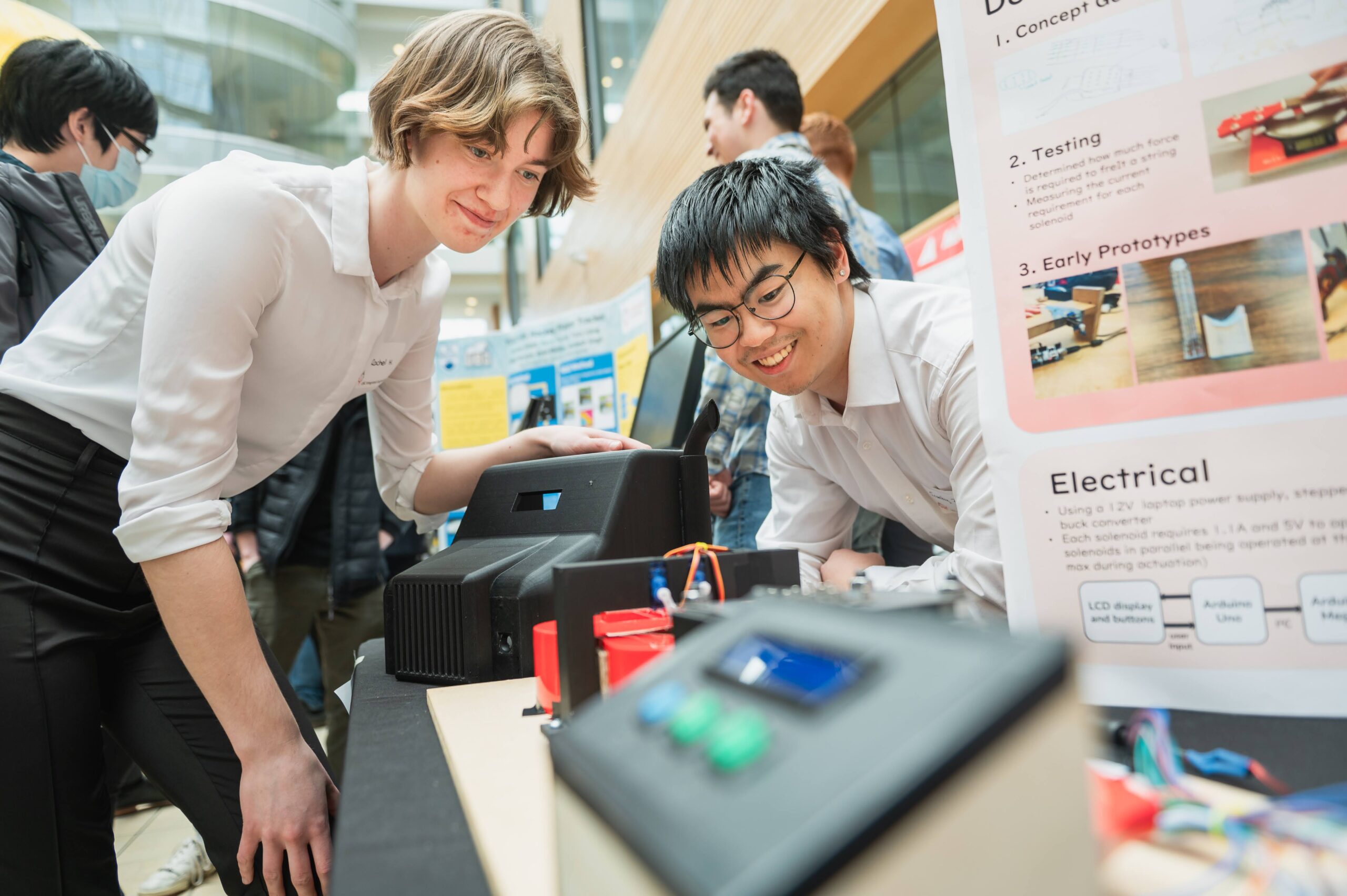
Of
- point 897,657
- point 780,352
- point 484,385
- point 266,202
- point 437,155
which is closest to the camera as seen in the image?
point 897,657

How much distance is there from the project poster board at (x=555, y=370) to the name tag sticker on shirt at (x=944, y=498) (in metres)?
1.54

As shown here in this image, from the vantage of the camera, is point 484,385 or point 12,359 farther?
point 484,385

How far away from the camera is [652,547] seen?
1099 millimetres

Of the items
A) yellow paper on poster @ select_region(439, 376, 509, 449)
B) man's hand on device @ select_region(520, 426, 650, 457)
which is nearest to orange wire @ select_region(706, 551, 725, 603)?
man's hand on device @ select_region(520, 426, 650, 457)

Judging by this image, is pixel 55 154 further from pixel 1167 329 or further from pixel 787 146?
pixel 1167 329

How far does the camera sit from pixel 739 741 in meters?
0.30

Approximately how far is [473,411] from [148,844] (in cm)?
205

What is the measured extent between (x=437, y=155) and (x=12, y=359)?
23.8 inches

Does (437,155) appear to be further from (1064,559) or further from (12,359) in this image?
(1064,559)

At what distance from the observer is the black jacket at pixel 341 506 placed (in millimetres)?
2494

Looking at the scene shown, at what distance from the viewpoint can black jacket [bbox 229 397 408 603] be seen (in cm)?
249

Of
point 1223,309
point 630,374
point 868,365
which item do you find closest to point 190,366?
point 868,365

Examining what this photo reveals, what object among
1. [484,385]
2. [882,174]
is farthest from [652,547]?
[484,385]

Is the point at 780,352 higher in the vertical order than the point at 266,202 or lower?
lower
